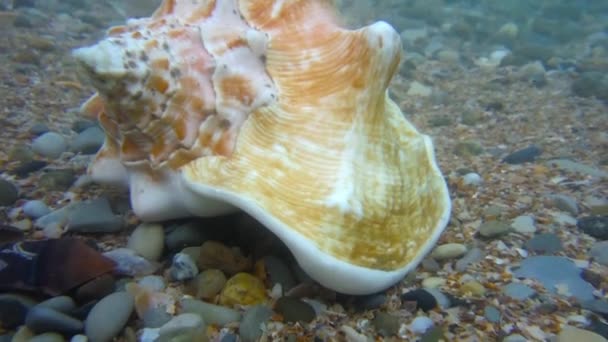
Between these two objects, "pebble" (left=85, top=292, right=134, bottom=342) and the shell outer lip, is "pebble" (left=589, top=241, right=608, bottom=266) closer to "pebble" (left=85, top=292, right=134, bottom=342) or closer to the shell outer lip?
the shell outer lip

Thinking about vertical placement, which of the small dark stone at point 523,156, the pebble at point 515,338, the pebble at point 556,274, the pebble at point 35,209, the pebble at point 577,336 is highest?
the pebble at point 35,209

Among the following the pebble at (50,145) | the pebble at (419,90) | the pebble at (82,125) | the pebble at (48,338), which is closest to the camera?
the pebble at (48,338)

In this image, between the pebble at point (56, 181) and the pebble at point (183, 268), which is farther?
the pebble at point (56, 181)

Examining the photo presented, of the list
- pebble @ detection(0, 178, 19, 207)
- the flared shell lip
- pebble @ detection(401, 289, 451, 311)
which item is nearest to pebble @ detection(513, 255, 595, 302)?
pebble @ detection(401, 289, 451, 311)

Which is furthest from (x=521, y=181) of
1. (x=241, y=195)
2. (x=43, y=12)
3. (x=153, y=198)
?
(x=43, y=12)

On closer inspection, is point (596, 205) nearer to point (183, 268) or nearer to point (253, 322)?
point (253, 322)

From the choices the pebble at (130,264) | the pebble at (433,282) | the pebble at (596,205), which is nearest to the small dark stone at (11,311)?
the pebble at (130,264)

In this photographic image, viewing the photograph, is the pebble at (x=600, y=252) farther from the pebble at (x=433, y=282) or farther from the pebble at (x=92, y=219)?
the pebble at (x=92, y=219)

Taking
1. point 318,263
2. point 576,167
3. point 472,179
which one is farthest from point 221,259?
point 576,167
